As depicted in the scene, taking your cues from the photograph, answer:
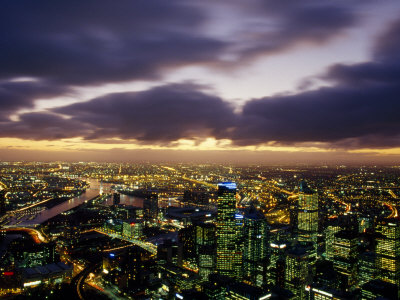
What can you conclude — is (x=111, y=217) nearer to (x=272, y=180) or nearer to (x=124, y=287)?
(x=124, y=287)

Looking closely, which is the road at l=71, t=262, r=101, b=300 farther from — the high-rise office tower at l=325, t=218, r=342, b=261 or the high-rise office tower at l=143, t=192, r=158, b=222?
the high-rise office tower at l=325, t=218, r=342, b=261

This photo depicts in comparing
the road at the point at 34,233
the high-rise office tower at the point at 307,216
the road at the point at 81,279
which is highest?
the high-rise office tower at the point at 307,216

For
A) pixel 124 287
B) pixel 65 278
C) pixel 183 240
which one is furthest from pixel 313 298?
pixel 65 278

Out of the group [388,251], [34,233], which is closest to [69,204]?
[34,233]

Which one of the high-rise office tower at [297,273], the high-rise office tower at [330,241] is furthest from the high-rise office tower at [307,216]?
the high-rise office tower at [297,273]

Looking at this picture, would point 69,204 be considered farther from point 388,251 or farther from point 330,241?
point 388,251

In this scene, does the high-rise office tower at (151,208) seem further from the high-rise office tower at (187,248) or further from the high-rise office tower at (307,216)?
the high-rise office tower at (307,216)
